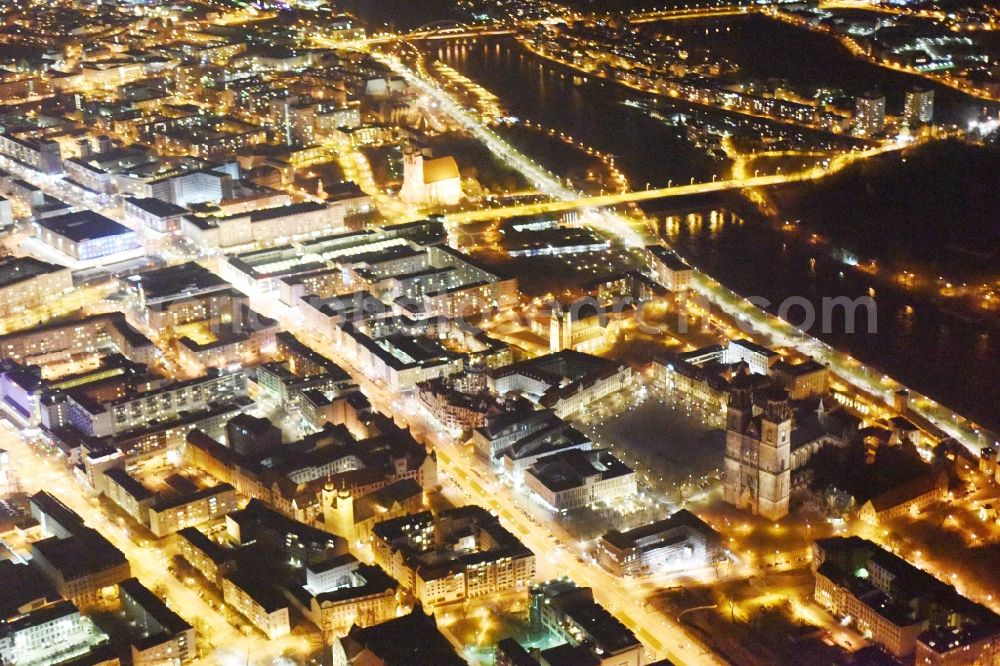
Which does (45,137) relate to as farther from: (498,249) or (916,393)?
(916,393)

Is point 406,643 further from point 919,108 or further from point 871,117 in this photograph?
point 919,108

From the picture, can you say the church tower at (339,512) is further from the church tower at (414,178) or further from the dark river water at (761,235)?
the church tower at (414,178)

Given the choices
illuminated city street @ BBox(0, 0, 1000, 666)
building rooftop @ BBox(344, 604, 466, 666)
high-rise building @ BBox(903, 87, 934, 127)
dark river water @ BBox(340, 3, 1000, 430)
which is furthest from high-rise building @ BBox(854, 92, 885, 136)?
building rooftop @ BBox(344, 604, 466, 666)

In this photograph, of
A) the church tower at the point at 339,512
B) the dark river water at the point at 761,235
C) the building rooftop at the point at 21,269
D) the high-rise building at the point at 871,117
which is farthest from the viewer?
the high-rise building at the point at 871,117

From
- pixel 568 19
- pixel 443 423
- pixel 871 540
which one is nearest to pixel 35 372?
pixel 443 423

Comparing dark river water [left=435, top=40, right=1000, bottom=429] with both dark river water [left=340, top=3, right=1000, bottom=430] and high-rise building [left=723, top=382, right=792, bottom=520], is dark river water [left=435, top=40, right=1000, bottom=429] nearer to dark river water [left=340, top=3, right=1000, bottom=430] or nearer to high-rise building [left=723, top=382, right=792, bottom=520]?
dark river water [left=340, top=3, right=1000, bottom=430]

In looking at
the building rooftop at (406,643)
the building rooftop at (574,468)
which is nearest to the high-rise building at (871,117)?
the building rooftop at (574,468)
